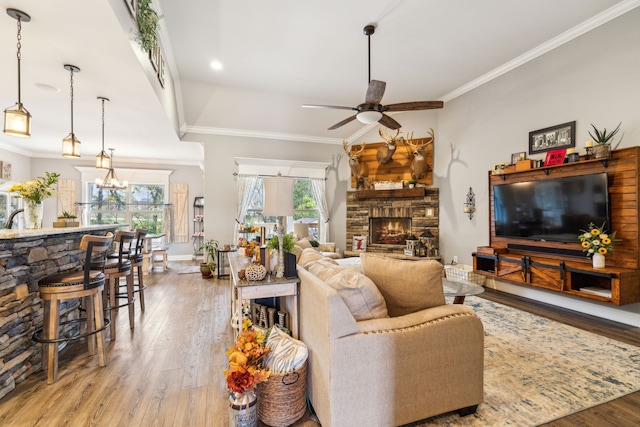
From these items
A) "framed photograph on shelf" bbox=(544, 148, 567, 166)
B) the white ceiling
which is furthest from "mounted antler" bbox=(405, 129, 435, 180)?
"framed photograph on shelf" bbox=(544, 148, 567, 166)

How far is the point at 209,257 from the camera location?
6152 mm

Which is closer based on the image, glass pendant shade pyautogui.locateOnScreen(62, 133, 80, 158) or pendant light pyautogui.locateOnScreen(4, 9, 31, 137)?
pendant light pyautogui.locateOnScreen(4, 9, 31, 137)

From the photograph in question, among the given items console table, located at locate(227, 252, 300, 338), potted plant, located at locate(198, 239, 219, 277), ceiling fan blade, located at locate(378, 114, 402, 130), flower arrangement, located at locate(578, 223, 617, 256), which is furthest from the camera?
potted plant, located at locate(198, 239, 219, 277)

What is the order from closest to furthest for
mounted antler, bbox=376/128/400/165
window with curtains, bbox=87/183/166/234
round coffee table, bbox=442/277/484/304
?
round coffee table, bbox=442/277/484/304 → mounted antler, bbox=376/128/400/165 → window with curtains, bbox=87/183/166/234

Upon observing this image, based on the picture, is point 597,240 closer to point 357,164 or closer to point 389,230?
point 389,230

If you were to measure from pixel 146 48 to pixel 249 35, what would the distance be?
4.72 ft

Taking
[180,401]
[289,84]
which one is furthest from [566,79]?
[180,401]

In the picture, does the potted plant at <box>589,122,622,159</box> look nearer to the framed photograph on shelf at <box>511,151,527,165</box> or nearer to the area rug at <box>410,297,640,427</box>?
the framed photograph on shelf at <box>511,151,527,165</box>

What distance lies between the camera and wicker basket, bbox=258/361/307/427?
1.68 metres

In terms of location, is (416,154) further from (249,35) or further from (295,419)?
(295,419)

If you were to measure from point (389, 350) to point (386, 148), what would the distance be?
5111mm

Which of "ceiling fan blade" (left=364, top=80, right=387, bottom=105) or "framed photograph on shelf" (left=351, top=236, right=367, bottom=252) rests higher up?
"ceiling fan blade" (left=364, top=80, right=387, bottom=105)

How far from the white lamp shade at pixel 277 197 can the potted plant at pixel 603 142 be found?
3.73 meters

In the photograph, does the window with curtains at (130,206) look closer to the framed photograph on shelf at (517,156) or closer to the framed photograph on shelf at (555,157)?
the framed photograph on shelf at (517,156)
